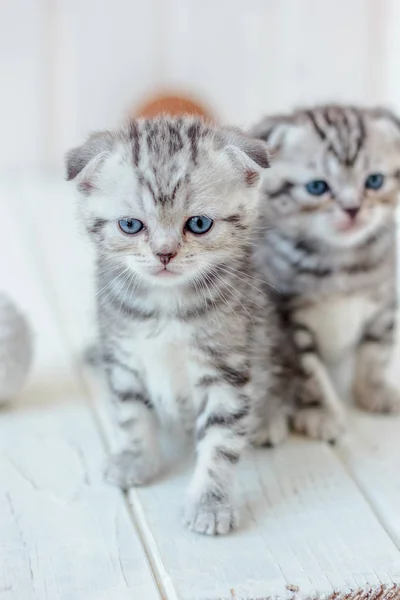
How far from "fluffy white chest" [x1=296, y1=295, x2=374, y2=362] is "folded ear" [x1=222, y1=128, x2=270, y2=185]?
1.16ft

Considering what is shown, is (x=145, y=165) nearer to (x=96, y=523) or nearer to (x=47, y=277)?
(x=96, y=523)

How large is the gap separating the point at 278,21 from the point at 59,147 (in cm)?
70

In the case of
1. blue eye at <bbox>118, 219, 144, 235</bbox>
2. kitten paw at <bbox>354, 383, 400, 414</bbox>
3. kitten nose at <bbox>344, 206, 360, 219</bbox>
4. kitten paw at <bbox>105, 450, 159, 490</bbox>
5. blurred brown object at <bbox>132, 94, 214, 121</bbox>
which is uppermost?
blue eye at <bbox>118, 219, 144, 235</bbox>

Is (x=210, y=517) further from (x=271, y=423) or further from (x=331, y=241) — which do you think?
(x=331, y=241)

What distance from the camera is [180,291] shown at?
46.3 inches

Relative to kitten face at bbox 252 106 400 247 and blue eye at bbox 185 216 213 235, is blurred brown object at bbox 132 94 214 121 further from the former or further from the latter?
blue eye at bbox 185 216 213 235

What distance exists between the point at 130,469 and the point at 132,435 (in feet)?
0.15

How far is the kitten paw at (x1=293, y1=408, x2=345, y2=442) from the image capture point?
55.0 inches

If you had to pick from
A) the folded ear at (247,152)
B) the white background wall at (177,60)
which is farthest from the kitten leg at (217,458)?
the white background wall at (177,60)

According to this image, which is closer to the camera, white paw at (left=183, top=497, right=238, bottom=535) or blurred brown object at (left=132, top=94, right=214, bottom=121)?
white paw at (left=183, top=497, right=238, bottom=535)

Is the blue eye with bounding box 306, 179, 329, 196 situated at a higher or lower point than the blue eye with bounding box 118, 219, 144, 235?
lower

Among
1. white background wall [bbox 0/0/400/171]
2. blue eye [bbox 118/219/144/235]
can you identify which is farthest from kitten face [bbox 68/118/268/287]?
white background wall [bbox 0/0/400/171]

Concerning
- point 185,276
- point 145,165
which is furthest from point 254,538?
point 145,165

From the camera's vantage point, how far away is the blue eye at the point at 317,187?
1400mm
